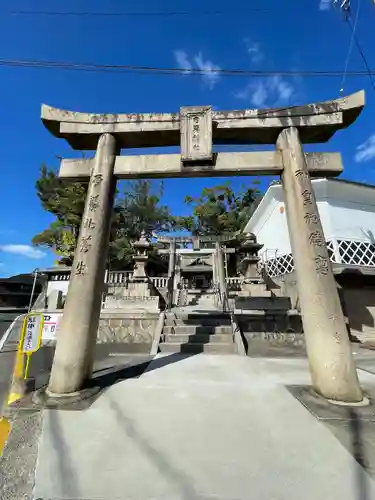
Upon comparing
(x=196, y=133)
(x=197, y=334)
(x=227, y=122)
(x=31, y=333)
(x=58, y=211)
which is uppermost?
(x=58, y=211)

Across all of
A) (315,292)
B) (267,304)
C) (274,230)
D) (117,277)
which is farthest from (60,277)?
(315,292)

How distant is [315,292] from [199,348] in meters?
Result: 4.17

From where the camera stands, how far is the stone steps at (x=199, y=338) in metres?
7.27

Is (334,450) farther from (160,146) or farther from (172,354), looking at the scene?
(160,146)

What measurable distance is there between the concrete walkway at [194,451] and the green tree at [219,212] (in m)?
22.9

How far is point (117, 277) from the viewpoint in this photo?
16.2 meters

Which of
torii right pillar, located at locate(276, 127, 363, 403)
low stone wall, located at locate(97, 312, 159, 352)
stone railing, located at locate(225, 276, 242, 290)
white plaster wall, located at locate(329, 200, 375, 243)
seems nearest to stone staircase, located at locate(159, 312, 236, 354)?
low stone wall, located at locate(97, 312, 159, 352)

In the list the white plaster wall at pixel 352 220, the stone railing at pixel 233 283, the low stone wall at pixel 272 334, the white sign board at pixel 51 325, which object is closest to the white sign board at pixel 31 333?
the white sign board at pixel 51 325

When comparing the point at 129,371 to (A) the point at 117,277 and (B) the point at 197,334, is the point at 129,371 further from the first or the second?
(A) the point at 117,277

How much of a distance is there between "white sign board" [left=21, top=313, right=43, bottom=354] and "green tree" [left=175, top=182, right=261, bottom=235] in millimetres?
22498

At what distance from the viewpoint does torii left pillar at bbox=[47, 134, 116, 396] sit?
3711 mm

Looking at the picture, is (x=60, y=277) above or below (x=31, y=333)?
above

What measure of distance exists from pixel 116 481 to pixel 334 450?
193 centimetres

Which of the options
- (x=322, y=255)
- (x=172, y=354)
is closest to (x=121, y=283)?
(x=172, y=354)
